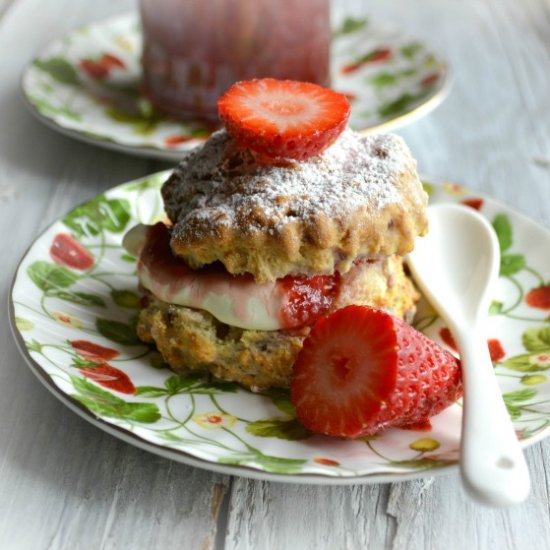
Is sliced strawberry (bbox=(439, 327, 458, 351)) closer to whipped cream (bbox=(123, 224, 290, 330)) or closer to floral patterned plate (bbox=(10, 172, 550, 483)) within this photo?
floral patterned plate (bbox=(10, 172, 550, 483))

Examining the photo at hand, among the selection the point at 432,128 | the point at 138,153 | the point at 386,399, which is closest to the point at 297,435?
the point at 386,399

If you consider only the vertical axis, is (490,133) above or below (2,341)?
below

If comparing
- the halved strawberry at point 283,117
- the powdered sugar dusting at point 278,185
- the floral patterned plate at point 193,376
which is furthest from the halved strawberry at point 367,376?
the halved strawberry at point 283,117

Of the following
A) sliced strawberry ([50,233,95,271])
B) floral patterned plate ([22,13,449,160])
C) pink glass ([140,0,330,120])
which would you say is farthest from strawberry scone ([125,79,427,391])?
pink glass ([140,0,330,120])

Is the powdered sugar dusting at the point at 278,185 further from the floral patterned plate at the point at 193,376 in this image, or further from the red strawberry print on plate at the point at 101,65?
the red strawberry print on plate at the point at 101,65

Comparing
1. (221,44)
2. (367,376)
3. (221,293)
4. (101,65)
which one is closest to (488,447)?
(367,376)

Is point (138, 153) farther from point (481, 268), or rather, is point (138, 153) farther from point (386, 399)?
point (386, 399)
